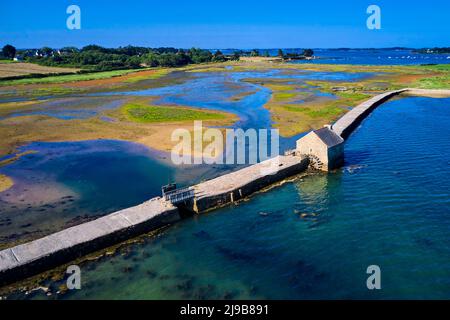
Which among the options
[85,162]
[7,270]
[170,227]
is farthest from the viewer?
[85,162]

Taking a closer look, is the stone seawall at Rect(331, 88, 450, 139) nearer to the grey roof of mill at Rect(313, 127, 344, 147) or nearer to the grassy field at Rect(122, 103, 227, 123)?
the grey roof of mill at Rect(313, 127, 344, 147)

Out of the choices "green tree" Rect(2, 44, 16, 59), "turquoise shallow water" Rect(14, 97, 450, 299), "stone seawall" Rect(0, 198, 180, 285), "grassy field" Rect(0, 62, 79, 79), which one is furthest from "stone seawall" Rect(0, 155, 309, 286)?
"green tree" Rect(2, 44, 16, 59)

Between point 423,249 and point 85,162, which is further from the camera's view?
point 85,162

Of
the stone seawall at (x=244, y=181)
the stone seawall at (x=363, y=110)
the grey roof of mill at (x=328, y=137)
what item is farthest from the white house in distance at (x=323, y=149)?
the stone seawall at (x=363, y=110)

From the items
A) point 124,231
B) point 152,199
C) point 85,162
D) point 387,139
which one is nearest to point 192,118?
point 85,162

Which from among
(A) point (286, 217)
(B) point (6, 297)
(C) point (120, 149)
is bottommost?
(B) point (6, 297)

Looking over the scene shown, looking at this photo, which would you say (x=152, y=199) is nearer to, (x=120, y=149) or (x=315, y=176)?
(x=315, y=176)

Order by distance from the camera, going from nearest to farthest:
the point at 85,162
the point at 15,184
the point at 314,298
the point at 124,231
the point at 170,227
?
the point at 314,298 → the point at 124,231 → the point at 170,227 → the point at 15,184 → the point at 85,162

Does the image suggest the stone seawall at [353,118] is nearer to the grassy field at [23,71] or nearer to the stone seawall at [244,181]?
the stone seawall at [244,181]
